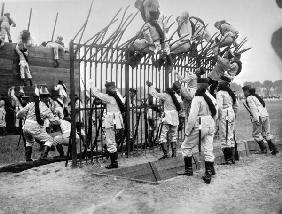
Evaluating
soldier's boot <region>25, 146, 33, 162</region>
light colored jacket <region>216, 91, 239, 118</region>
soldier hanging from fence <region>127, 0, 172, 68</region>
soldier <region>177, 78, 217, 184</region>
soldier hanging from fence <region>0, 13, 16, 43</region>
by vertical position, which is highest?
soldier hanging from fence <region>0, 13, 16, 43</region>

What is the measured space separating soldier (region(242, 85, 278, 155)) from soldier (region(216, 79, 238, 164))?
1.03 metres

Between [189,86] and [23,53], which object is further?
[23,53]

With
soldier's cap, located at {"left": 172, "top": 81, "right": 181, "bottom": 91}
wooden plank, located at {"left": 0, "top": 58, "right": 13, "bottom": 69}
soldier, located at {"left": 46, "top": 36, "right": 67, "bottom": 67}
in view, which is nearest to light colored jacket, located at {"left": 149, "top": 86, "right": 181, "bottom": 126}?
soldier's cap, located at {"left": 172, "top": 81, "right": 181, "bottom": 91}

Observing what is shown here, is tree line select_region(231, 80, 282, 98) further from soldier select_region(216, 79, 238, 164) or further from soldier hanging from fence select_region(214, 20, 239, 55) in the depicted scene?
soldier hanging from fence select_region(214, 20, 239, 55)

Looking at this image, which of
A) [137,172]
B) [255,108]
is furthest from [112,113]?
[255,108]

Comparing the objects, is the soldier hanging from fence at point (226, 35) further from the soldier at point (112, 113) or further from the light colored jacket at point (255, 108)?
the soldier at point (112, 113)

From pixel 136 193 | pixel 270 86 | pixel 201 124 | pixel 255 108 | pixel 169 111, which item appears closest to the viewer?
pixel 136 193

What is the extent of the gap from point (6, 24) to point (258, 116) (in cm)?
875

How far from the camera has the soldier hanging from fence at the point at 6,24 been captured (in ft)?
41.3

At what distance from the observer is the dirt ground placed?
15.2 feet

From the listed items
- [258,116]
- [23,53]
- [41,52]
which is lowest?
[258,116]

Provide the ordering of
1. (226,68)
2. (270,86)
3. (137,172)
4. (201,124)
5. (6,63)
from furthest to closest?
(6,63)
(226,68)
(270,86)
(137,172)
(201,124)

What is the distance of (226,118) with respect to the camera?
754cm

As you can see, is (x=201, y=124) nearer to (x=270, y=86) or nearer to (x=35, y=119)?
(x=270, y=86)
